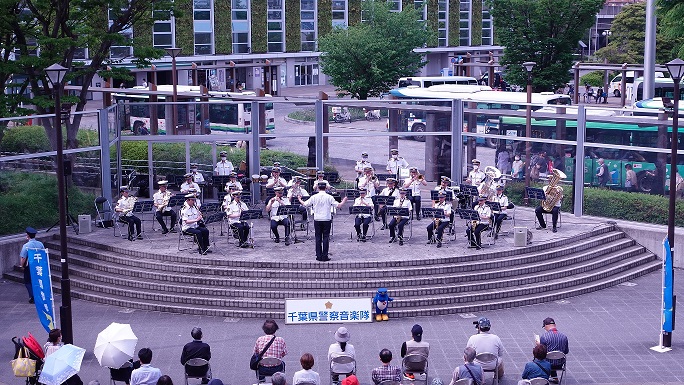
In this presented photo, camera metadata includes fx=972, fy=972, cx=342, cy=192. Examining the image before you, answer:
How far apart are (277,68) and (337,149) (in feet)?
134

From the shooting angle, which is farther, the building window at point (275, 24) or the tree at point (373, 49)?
the building window at point (275, 24)

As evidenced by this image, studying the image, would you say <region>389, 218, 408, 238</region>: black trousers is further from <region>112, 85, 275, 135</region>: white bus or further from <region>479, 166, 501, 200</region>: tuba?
<region>112, 85, 275, 135</region>: white bus

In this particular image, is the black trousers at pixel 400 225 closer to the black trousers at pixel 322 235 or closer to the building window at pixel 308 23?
the black trousers at pixel 322 235

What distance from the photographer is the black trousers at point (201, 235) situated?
71.6 ft

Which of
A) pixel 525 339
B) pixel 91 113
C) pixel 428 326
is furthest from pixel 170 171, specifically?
pixel 525 339

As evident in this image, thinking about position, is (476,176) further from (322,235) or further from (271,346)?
(271,346)

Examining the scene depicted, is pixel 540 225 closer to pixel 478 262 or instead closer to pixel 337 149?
pixel 478 262

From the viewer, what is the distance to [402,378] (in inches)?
587

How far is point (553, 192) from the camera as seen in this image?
80.0ft

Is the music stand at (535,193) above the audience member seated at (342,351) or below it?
above

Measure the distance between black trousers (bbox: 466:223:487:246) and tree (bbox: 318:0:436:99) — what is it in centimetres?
2623

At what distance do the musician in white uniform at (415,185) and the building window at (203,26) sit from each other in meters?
41.5

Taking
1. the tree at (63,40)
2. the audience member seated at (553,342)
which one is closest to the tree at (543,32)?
the tree at (63,40)

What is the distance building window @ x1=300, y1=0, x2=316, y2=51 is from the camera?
6925 centimetres
